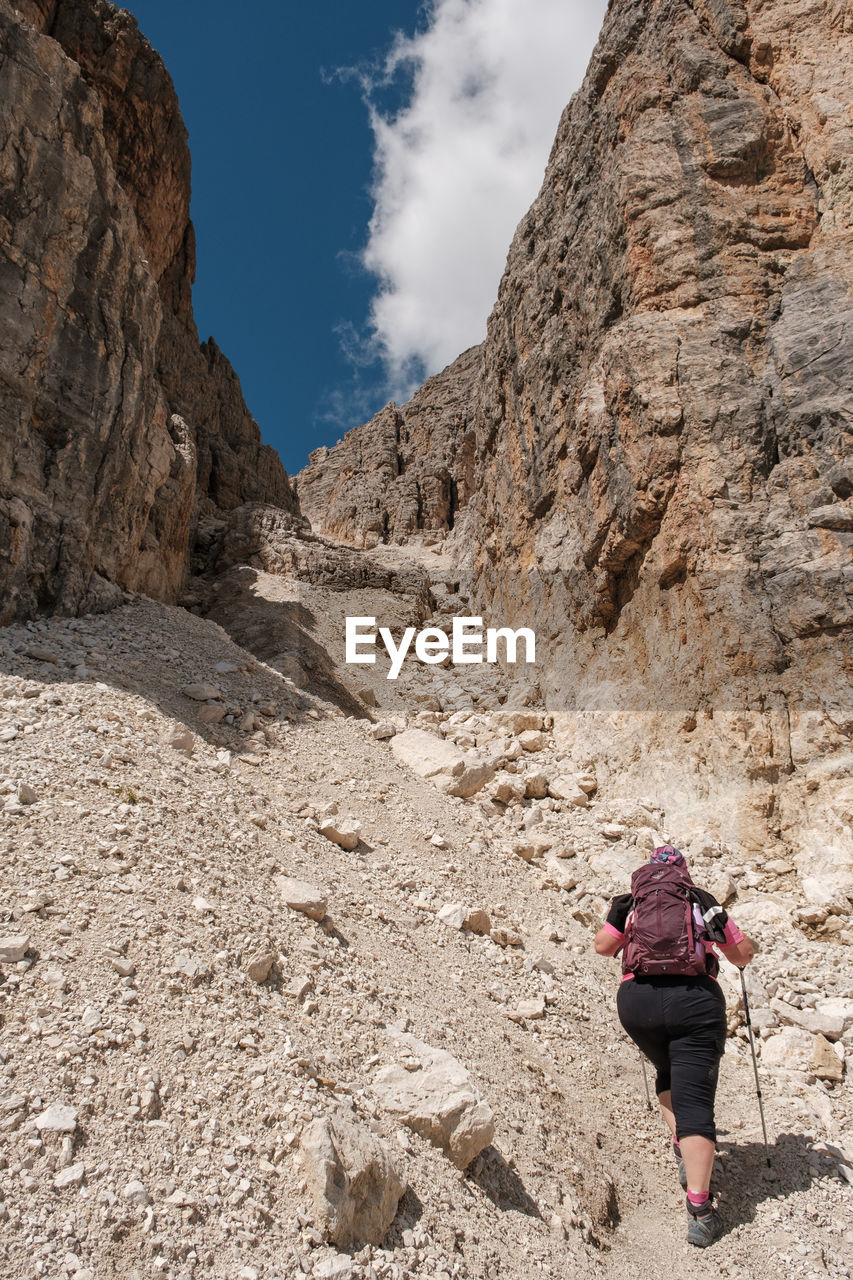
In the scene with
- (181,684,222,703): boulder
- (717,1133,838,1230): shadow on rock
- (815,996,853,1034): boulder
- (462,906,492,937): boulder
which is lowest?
(717,1133,838,1230): shadow on rock

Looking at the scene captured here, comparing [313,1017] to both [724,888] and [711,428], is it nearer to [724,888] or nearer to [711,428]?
[724,888]

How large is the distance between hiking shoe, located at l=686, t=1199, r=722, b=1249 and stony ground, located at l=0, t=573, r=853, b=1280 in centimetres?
7

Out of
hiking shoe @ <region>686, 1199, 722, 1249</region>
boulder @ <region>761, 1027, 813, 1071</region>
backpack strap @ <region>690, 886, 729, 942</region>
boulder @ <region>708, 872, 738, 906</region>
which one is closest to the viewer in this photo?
hiking shoe @ <region>686, 1199, 722, 1249</region>

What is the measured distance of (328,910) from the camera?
5777 millimetres

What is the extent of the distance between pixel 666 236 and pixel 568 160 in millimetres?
5862

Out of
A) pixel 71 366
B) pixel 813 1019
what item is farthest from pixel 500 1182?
pixel 71 366

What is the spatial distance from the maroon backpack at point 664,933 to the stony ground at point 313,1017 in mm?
1289

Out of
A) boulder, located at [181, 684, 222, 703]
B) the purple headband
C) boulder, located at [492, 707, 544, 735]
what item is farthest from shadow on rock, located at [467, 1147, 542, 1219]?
boulder, located at [492, 707, 544, 735]

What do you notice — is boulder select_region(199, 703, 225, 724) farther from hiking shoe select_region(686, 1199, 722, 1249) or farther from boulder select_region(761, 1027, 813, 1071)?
hiking shoe select_region(686, 1199, 722, 1249)

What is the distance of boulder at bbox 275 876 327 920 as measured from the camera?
17.8 ft

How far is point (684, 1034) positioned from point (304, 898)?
2.89m

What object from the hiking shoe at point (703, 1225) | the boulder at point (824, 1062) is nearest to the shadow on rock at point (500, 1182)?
the hiking shoe at point (703, 1225)

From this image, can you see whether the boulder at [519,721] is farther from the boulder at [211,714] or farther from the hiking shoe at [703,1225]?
the hiking shoe at [703,1225]

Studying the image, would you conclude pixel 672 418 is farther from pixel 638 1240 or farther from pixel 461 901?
pixel 638 1240
